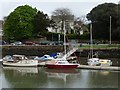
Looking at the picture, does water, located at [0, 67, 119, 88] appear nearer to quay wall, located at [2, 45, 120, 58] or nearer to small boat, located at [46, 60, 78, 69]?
small boat, located at [46, 60, 78, 69]

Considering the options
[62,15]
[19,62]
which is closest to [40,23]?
[62,15]

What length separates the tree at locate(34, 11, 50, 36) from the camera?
5779cm

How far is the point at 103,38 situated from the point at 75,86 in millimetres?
33099

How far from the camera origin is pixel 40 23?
190 ft

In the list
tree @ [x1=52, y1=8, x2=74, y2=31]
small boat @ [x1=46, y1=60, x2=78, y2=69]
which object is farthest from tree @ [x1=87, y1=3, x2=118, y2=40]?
small boat @ [x1=46, y1=60, x2=78, y2=69]

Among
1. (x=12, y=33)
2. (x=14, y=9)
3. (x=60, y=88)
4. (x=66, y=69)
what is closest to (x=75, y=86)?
(x=60, y=88)

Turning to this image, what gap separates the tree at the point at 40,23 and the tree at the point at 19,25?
0.88m

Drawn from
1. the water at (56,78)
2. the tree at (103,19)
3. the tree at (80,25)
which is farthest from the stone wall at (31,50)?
the tree at (80,25)

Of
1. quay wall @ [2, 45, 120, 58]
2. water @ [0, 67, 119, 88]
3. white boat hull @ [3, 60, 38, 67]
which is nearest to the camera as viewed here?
water @ [0, 67, 119, 88]

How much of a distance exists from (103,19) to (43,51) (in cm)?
1215

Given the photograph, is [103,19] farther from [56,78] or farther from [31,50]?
[56,78]

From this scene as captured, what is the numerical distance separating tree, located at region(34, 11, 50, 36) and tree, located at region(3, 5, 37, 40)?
877 mm

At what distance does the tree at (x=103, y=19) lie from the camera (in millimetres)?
50812

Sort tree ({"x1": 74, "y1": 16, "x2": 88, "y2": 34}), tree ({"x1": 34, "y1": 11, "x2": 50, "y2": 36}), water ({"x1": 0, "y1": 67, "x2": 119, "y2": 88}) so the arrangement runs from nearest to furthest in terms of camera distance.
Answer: water ({"x1": 0, "y1": 67, "x2": 119, "y2": 88}) → tree ({"x1": 34, "y1": 11, "x2": 50, "y2": 36}) → tree ({"x1": 74, "y1": 16, "x2": 88, "y2": 34})
